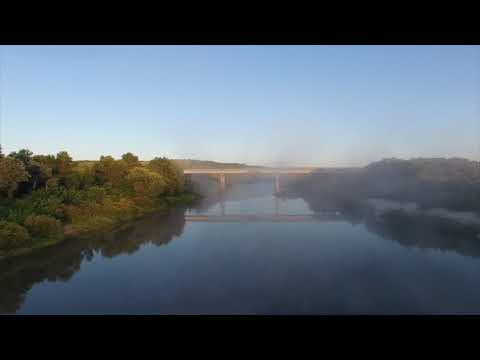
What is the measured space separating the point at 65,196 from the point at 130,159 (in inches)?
277

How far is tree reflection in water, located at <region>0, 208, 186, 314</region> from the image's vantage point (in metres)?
6.17

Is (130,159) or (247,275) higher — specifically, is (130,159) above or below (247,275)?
above

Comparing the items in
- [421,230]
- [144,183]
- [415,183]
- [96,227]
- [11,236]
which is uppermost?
[144,183]

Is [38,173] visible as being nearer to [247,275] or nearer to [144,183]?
[144,183]

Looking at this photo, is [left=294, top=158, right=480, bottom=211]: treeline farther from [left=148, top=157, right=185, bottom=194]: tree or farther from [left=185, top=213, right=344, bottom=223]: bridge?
[left=148, top=157, right=185, bottom=194]: tree

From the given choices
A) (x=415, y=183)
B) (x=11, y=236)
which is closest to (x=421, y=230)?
(x=415, y=183)

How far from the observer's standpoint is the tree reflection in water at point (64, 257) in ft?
20.3

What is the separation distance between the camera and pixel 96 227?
10977mm

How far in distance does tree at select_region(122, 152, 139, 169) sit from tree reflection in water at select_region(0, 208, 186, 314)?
6013 millimetres
